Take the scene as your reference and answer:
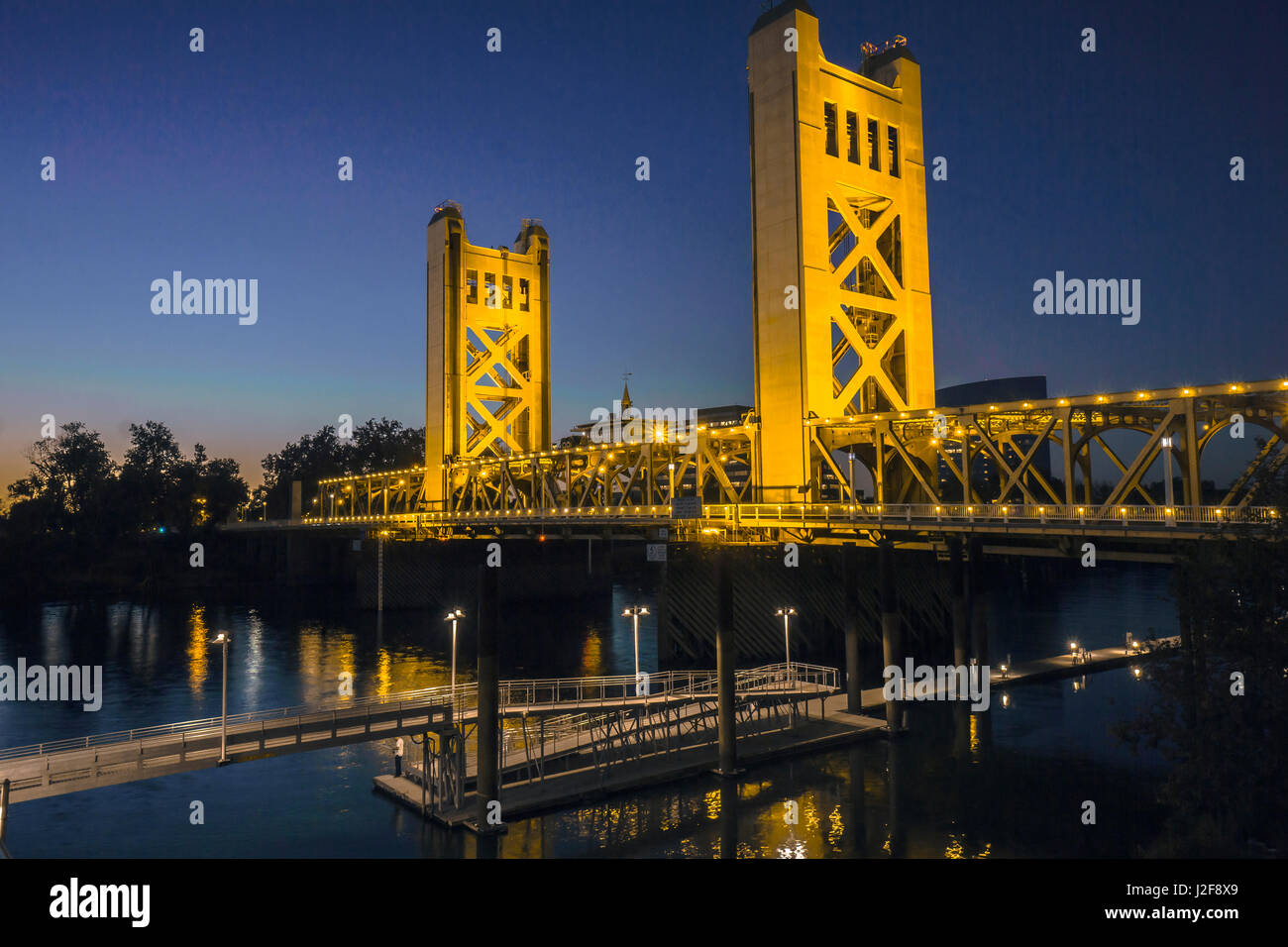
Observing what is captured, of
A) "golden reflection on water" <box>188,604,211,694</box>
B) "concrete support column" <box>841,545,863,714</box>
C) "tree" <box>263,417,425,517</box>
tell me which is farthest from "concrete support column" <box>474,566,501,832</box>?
"tree" <box>263,417,425,517</box>

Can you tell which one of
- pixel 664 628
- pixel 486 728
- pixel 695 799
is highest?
pixel 486 728

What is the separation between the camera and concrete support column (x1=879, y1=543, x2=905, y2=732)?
38.5 m

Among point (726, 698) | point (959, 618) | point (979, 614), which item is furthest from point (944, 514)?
point (979, 614)

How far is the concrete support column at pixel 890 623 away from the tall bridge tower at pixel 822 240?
5511 millimetres

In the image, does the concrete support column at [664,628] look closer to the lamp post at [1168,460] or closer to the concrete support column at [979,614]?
the concrete support column at [979,614]

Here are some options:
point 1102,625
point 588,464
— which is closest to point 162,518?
point 588,464

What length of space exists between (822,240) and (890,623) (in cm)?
1796

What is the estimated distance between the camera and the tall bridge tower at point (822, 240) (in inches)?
1531

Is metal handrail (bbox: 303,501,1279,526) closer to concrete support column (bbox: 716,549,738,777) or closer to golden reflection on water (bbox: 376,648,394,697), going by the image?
concrete support column (bbox: 716,549,738,777)

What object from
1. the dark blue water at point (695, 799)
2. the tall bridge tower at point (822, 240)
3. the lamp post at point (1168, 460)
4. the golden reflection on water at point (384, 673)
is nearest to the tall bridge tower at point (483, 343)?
the golden reflection on water at point (384, 673)

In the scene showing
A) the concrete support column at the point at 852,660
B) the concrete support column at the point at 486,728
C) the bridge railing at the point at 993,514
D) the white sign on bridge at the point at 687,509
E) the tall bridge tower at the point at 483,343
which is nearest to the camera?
the bridge railing at the point at 993,514

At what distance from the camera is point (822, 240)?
Answer: 39.8 metres

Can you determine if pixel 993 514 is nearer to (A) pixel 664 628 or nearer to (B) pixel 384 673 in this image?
(A) pixel 664 628
